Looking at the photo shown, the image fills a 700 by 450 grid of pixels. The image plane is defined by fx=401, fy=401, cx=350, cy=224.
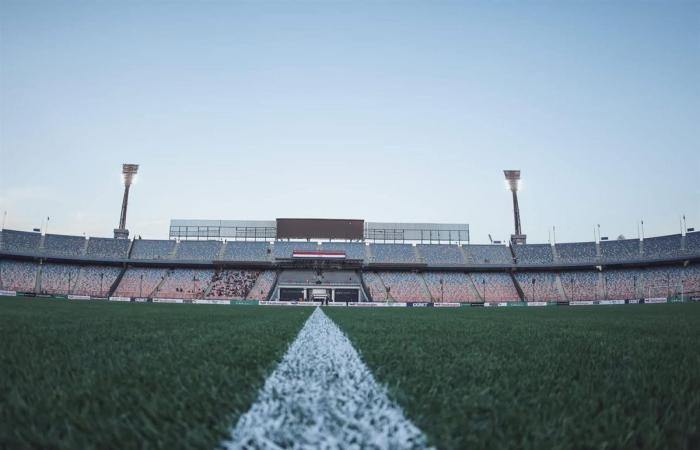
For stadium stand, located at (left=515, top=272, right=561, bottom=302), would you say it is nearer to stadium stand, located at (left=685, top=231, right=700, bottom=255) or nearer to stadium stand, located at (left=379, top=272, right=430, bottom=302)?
stadium stand, located at (left=379, top=272, right=430, bottom=302)

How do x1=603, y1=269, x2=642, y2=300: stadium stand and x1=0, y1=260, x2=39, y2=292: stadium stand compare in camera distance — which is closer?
x1=0, y1=260, x2=39, y2=292: stadium stand

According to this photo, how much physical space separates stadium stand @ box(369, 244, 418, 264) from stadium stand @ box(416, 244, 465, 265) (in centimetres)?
136

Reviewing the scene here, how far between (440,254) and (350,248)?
11.4m

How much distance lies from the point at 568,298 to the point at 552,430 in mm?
49361

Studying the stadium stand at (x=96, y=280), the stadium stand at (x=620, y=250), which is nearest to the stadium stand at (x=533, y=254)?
the stadium stand at (x=620, y=250)

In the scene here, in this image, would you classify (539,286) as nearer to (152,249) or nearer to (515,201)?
(515,201)

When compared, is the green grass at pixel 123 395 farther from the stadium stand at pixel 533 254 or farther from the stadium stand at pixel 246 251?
the stadium stand at pixel 533 254

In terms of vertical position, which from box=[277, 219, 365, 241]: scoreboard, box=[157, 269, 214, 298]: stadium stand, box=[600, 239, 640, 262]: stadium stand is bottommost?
box=[157, 269, 214, 298]: stadium stand

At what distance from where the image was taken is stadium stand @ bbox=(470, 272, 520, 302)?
148ft

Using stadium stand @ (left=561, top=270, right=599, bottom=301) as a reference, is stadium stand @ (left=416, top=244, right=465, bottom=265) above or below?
above

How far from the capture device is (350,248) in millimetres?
50375

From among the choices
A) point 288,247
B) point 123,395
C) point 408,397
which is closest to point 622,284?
point 288,247

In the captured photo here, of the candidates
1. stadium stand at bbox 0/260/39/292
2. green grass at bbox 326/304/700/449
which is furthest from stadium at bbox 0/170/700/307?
green grass at bbox 326/304/700/449

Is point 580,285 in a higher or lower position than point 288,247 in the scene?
lower
